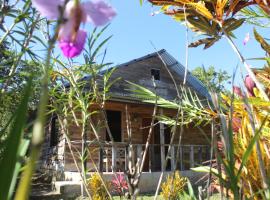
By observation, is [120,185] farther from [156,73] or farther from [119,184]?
[156,73]

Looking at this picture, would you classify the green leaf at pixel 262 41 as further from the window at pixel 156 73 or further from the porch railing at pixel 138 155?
the window at pixel 156 73

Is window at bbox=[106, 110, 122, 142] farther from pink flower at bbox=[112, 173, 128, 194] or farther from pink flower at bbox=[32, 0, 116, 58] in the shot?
pink flower at bbox=[32, 0, 116, 58]

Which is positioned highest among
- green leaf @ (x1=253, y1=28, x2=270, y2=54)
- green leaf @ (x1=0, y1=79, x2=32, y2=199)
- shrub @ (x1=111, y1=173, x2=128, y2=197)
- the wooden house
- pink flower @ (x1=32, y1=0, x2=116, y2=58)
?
the wooden house

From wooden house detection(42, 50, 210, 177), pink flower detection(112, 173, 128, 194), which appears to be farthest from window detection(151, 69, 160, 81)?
pink flower detection(112, 173, 128, 194)

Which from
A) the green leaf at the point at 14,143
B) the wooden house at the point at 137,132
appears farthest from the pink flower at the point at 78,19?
the wooden house at the point at 137,132

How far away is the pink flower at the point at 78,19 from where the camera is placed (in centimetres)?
33

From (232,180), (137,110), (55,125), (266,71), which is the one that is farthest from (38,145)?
(55,125)

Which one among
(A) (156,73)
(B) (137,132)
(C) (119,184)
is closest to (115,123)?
(B) (137,132)

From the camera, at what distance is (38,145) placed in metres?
0.21

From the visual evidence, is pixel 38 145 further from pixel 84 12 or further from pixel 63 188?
pixel 63 188

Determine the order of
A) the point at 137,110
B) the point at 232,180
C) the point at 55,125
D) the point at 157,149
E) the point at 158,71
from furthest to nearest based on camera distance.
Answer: the point at 158,71 → the point at 55,125 → the point at 157,149 → the point at 137,110 → the point at 232,180

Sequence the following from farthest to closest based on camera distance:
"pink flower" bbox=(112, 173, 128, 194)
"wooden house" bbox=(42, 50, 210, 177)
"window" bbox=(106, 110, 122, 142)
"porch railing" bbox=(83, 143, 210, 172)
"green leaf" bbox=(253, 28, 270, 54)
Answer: "window" bbox=(106, 110, 122, 142) < "wooden house" bbox=(42, 50, 210, 177) < "porch railing" bbox=(83, 143, 210, 172) < "green leaf" bbox=(253, 28, 270, 54) < "pink flower" bbox=(112, 173, 128, 194)

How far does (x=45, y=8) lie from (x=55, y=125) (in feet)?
52.9

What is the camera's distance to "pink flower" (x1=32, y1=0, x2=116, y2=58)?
0.33m
